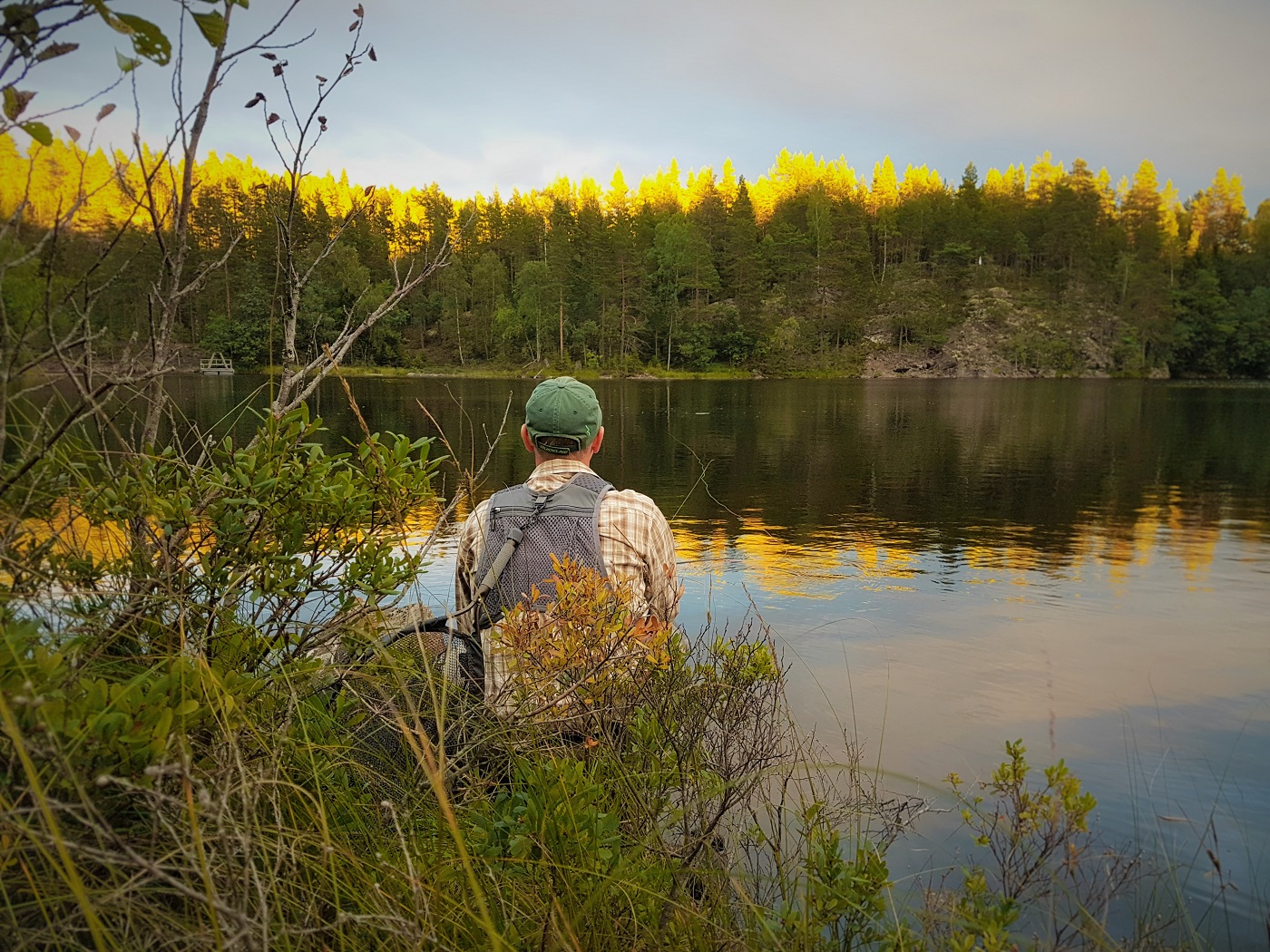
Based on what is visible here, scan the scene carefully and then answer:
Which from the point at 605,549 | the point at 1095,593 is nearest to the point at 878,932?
the point at 605,549

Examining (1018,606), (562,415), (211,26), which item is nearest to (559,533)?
(562,415)

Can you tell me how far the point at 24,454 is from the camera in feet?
6.42

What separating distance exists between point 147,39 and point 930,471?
20.8m

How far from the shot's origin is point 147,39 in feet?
4.50

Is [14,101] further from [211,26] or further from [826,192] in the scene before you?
[826,192]

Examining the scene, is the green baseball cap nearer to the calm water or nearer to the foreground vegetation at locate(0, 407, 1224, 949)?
the calm water

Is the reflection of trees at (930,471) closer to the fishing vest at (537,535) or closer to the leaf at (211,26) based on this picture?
the fishing vest at (537,535)

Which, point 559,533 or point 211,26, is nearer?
point 211,26

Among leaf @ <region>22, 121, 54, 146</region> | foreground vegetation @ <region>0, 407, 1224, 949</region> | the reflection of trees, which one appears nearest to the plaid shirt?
foreground vegetation @ <region>0, 407, 1224, 949</region>

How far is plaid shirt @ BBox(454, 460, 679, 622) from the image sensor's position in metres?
3.32

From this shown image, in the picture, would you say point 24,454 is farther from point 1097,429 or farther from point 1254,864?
point 1097,429

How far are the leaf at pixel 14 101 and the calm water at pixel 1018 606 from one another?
935 millimetres

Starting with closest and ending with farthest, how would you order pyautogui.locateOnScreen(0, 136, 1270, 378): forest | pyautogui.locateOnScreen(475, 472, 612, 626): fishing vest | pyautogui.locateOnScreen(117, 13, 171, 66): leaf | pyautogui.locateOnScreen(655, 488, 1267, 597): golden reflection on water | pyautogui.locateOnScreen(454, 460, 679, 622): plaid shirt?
pyautogui.locateOnScreen(117, 13, 171, 66): leaf
pyautogui.locateOnScreen(475, 472, 612, 626): fishing vest
pyautogui.locateOnScreen(454, 460, 679, 622): plaid shirt
pyautogui.locateOnScreen(655, 488, 1267, 597): golden reflection on water
pyautogui.locateOnScreen(0, 136, 1270, 378): forest

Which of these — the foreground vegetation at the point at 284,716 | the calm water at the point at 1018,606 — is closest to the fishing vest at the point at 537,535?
the foreground vegetation at the point at 284,716
